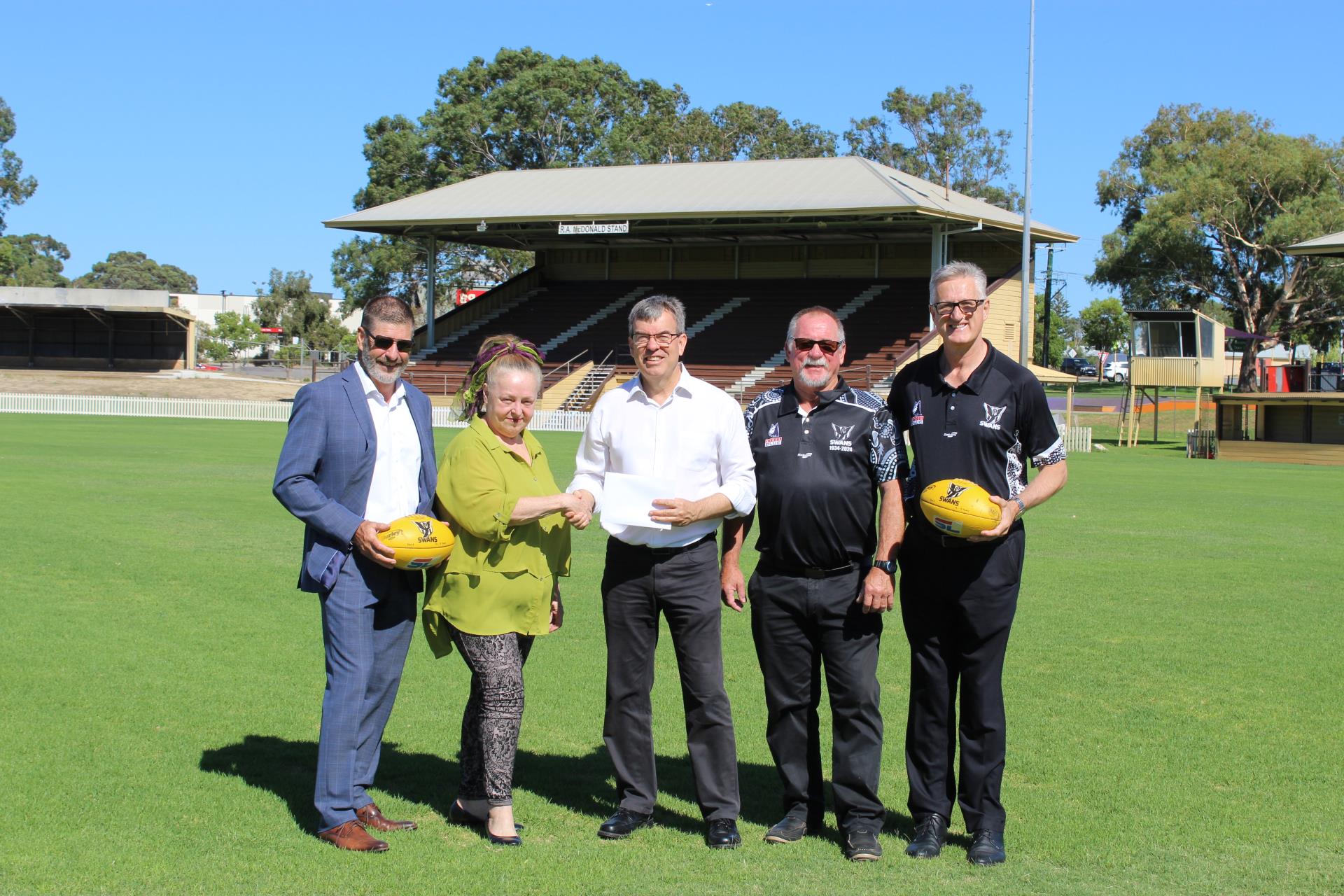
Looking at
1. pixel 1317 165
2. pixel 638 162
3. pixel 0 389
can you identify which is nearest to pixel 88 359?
pixel 0 389

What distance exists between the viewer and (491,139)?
70438mm

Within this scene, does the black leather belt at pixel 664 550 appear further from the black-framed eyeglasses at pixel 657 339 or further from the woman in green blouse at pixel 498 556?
the black-framed eyeglasses at pixel 657 339

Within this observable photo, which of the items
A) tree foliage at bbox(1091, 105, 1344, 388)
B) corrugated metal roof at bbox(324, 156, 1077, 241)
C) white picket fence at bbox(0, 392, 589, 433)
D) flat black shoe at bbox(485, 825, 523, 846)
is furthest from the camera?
tree foliage at bbox(1091, 105, 1344, 388)

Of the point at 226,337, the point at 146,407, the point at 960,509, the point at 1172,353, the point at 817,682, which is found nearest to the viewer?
the point at 960,509

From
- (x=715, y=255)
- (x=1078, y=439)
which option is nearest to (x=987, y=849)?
(x=1078, y=439)

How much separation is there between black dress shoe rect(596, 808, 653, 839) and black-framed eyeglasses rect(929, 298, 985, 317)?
227 centimetres

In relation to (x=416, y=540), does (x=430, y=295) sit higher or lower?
higher

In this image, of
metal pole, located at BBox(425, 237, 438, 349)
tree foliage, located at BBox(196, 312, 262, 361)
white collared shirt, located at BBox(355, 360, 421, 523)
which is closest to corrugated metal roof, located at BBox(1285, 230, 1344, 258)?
metal pole, located at BBox(425, 237, 438, 349)

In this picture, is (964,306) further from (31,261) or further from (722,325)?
(31,261)

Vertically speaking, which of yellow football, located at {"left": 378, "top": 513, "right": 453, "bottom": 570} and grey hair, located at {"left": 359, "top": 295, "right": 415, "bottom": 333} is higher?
grey hair, located at {"left": 359, "top": 295, "right": 415, "bottom": 333}

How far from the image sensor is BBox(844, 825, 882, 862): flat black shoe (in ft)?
15.5

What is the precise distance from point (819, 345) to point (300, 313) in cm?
8089

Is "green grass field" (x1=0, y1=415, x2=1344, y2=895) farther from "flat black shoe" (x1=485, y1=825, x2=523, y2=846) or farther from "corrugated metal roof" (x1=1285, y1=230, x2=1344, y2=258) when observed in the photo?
"corrugated metal roof" (x1=1285, y1=230, x2=1344, y2=258)

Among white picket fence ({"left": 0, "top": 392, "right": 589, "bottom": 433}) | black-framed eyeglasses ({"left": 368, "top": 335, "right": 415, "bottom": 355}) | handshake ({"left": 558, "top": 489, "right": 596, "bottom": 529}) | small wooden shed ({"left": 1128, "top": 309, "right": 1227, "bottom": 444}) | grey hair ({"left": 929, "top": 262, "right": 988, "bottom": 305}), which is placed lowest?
white picket fence ({"left": 0, "top": 392, "right": 589, "bottom": 433})
